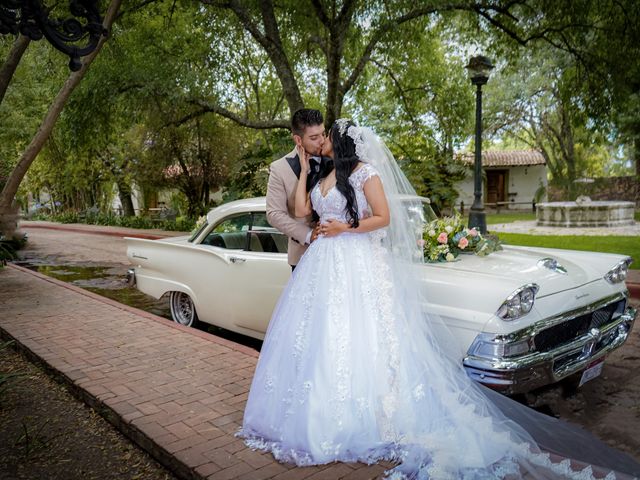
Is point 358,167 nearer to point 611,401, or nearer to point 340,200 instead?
point 340,200

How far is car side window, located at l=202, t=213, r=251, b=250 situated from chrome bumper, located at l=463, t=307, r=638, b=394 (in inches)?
103

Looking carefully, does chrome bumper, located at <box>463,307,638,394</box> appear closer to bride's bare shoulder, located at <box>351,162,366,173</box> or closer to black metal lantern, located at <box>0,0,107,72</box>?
bride's bare shoulder, located at <box>351,162,366,173</box>

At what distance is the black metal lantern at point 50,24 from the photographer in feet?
10.3

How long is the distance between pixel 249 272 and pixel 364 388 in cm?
220

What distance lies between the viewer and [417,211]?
14.5 ft

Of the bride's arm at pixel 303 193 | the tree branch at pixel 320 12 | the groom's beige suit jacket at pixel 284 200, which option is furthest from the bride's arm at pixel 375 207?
the tree branch at pixel 320 12

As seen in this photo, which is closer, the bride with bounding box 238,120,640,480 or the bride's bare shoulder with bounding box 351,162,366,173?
the bride with bounding box 238,120,640,480

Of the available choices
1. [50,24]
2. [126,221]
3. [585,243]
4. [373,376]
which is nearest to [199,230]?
[50,24]

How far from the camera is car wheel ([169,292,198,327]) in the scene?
583 centimetres

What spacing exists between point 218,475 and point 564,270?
2.72 meters

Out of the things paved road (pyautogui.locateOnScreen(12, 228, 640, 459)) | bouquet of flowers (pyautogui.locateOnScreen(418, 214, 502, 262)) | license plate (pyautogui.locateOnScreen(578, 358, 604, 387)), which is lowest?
paved road (pyautogui.locateOnScreen(12, 228, 640, 459))

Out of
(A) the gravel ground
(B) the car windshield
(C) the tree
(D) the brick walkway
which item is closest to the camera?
(D) the brick walkway

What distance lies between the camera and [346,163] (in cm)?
300

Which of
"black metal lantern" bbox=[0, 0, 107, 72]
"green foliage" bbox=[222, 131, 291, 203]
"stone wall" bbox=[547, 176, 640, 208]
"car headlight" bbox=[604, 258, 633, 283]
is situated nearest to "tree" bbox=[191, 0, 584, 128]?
"green foliage" bbox=[222, 131, 291, 203]
